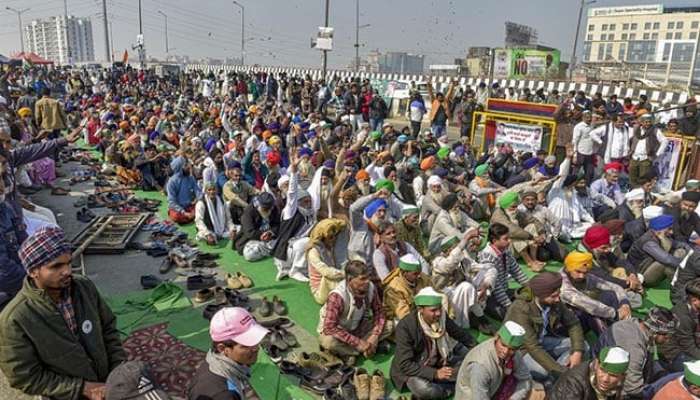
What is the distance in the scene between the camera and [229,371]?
2686 mm

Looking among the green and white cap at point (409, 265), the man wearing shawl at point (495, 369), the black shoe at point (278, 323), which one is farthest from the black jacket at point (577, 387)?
the black shoe at point (278, 323)

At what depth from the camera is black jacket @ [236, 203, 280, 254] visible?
294 inches

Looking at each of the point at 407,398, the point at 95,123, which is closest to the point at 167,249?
the point at 407,398

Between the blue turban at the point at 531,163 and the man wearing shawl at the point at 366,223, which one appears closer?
the man wearing shawl at the point at 366,223

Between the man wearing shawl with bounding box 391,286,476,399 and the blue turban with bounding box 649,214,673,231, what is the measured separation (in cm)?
387

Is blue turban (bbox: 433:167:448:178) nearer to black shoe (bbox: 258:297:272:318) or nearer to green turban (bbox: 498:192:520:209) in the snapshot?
green turban (bbox: 498:192:520:209)

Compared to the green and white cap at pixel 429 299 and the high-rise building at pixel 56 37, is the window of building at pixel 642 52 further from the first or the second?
the high-rise building at pixel 56 37

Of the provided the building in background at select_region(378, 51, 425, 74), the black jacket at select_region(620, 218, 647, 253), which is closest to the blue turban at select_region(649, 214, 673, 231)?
the black jacket at select_region(620, 218, 647, 253)

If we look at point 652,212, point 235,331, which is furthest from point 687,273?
point 235,331

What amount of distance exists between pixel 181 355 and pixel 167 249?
9.88 feet

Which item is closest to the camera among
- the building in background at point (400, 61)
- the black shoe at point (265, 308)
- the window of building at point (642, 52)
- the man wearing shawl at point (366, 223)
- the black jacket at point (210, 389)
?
the black jacket at point (210, 389)

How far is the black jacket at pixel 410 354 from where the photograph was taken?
412cm

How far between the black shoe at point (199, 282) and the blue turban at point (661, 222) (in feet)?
18.7

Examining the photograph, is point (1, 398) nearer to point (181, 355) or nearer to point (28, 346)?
point (181, 355)
